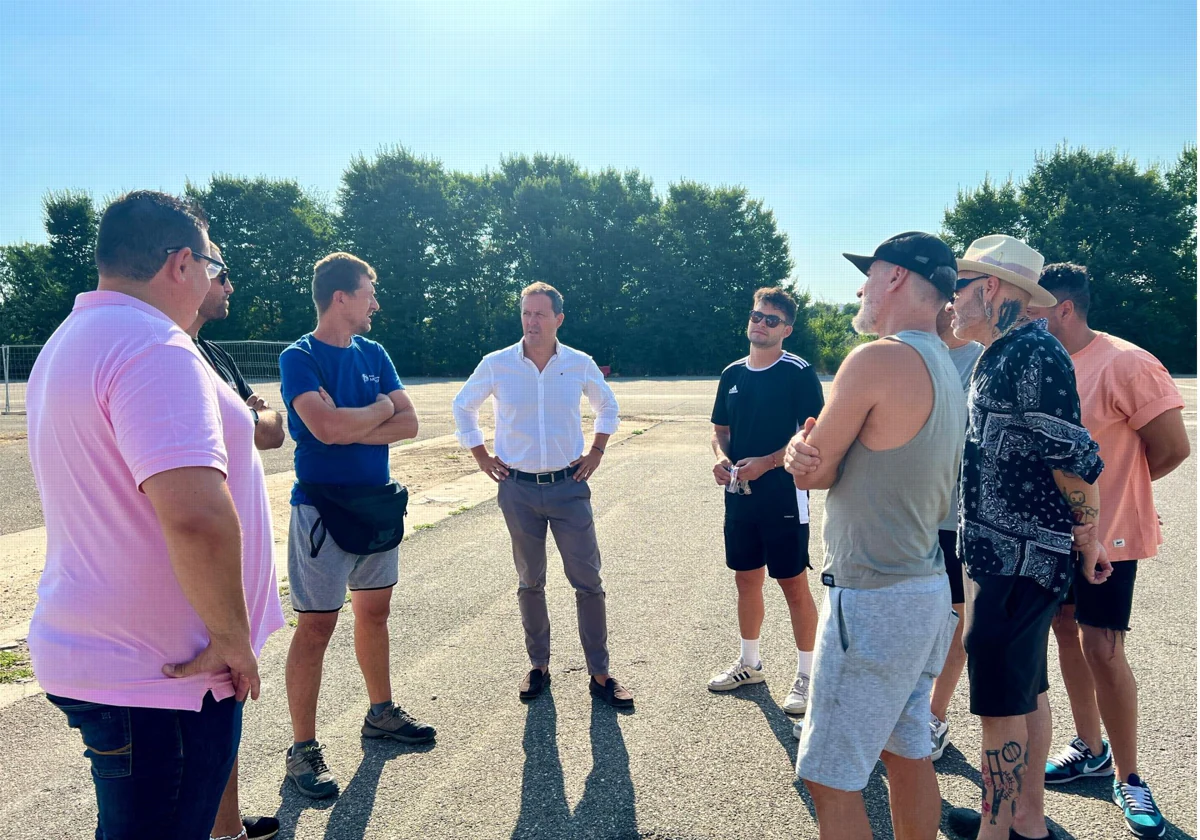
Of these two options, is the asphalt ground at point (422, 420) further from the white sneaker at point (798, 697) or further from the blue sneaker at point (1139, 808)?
the blue sneaker at point (1139, 808)

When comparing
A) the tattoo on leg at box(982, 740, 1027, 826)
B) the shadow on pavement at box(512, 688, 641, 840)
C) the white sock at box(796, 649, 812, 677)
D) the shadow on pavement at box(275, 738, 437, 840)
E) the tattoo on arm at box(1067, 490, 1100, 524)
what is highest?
the tattoo on arm at box(1067, 490, 1100, 524)

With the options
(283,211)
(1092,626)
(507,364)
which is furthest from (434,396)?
(283,211)

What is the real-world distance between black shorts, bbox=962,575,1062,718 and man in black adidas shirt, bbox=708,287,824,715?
4.99ft

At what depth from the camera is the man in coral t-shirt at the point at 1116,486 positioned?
2.94 metres

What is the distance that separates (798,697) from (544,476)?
177cm

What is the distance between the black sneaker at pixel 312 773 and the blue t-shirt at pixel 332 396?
3.52ft

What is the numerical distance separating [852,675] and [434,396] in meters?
23.1

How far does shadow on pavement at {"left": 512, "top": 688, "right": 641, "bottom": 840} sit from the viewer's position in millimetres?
2877

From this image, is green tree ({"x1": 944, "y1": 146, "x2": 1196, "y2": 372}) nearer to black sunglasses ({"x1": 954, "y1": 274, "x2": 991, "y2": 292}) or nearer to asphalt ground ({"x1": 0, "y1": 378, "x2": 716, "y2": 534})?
asphalt ground ({"x1": 0, "y1": 378, "x2": 716, "y2": 534})

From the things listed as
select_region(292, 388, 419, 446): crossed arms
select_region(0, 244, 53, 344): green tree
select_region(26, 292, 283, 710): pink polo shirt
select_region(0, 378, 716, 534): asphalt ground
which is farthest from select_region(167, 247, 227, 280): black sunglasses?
select_region(0, 244, 53, 344): green tree

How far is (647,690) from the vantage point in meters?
4.12

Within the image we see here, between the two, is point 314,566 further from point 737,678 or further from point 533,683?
point 737,678

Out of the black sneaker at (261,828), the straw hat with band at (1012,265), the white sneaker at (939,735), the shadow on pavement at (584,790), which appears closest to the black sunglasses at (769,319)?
the straw hat with band at (1012,265)

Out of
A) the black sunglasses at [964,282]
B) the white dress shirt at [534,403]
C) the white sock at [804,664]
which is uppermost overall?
the black sunglasses at [964,282]
